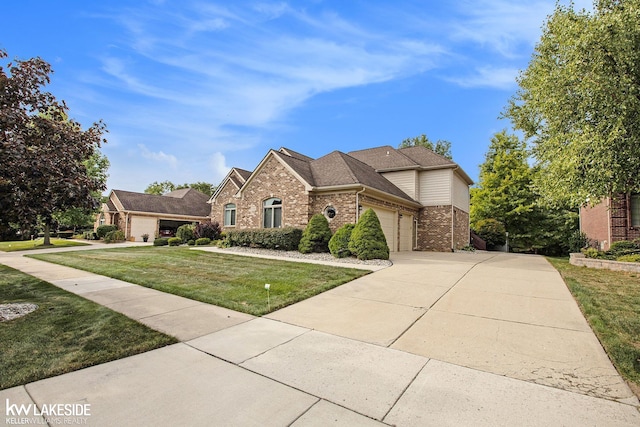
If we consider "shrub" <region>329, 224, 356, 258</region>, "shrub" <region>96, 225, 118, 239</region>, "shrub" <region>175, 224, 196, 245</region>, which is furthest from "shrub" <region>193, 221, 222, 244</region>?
→ "shrub" <region>96, 225, 118, 239</region>

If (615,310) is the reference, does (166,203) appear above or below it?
above

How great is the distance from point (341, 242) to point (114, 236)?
22520 mm

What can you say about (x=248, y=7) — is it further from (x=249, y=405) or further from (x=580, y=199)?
(x=580, y=199)

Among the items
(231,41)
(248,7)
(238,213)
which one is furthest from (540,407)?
(238,213)

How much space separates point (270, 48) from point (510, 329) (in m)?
10.9

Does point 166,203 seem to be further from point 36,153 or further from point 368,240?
point 36,153

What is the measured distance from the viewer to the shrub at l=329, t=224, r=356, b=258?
12812 mm

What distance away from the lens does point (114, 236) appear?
1023 inches

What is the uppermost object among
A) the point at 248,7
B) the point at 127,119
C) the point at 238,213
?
the point at 248,7

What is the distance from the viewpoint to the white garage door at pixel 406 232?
1855 cm

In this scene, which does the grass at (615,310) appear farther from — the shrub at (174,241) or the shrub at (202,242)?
the shrub at (174,241)

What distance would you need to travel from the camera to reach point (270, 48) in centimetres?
1088

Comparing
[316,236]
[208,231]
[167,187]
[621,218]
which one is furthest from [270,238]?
[167,187]

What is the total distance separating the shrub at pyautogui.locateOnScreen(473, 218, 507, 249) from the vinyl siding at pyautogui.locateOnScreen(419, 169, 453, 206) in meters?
8.12
